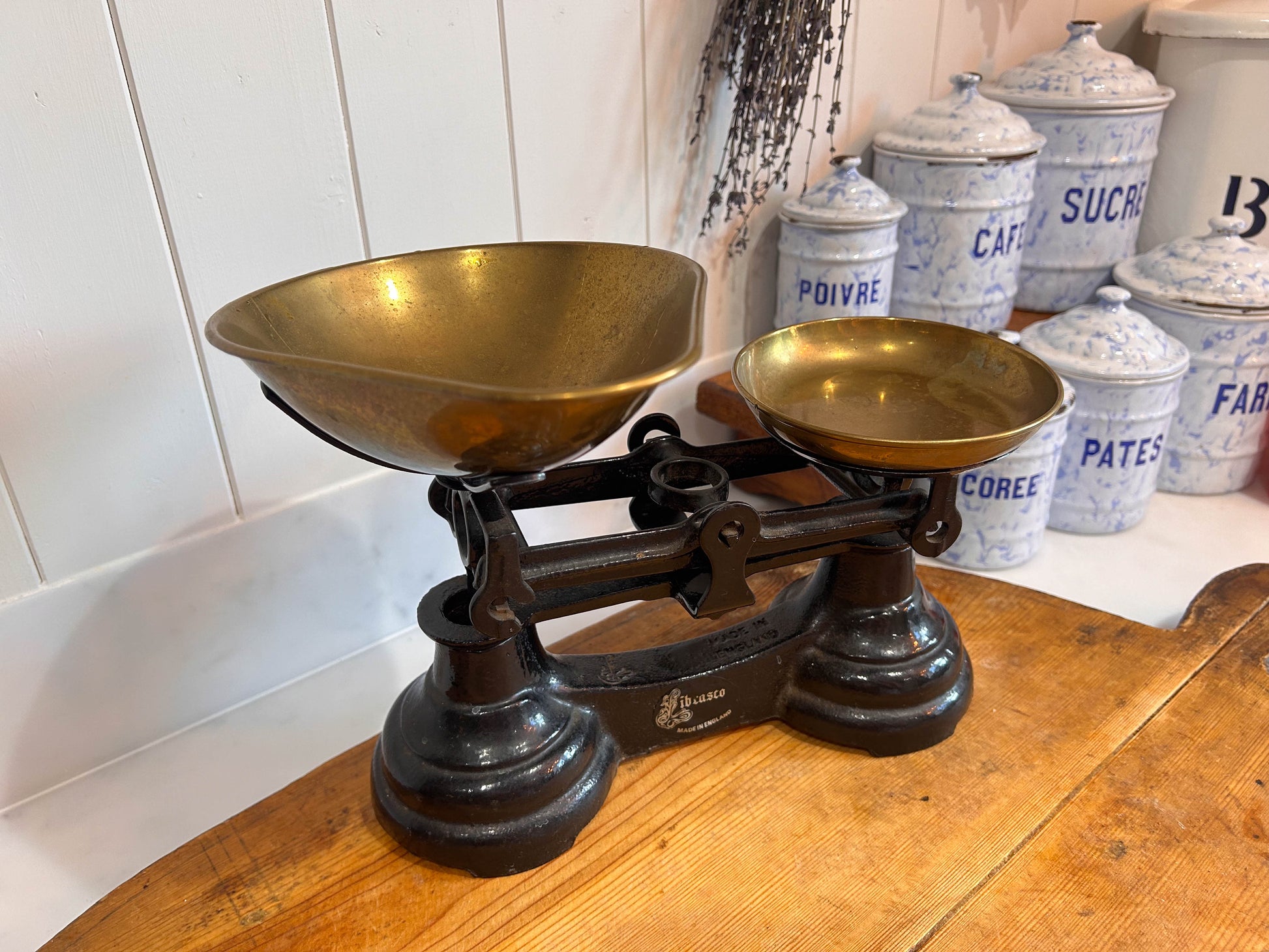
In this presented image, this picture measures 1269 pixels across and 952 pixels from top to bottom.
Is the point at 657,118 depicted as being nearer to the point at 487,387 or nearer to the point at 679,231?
the point at 679,231

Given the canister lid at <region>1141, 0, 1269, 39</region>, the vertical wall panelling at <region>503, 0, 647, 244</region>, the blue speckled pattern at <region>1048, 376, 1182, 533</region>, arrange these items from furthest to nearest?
1. the canister lid at <region>1141, 0, 1269, 39</region>
2. the blue speckled pattern at <region>1048, 376, 1182, 533</region>
3. the vertical wall panelling at <region>503, 0, 647, 244</region>

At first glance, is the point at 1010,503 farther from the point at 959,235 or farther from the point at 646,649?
the point at 646,649

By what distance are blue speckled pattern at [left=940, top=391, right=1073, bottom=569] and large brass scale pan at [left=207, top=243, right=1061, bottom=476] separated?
0.39 metres

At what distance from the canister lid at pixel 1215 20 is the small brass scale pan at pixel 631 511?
2.91 ft

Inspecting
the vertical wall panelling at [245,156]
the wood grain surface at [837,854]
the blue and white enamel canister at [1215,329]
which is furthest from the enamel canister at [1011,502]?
the vertical wall panelling at [245,156]

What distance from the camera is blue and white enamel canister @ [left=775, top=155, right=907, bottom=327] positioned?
1.18 m

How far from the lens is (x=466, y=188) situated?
0.98m

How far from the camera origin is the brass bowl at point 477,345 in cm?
48

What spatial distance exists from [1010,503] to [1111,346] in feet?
0.71

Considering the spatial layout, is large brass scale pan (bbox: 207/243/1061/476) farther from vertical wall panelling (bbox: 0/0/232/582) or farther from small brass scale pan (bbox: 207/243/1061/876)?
vertical wall panelling (bbox: 0/0/232/582)

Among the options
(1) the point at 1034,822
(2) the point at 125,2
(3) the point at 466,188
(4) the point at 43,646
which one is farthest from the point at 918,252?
(4) the point at 43,646

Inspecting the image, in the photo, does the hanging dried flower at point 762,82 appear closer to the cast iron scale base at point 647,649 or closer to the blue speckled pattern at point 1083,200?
the blue speckled pattern at point 1083,200

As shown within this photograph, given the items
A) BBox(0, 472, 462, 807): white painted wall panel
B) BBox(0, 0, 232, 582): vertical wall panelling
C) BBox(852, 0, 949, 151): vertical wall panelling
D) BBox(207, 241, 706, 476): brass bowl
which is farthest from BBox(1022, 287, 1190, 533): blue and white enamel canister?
BBox(0, 0, 232, 582): vertical wall panelling

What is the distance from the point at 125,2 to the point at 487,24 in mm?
315
